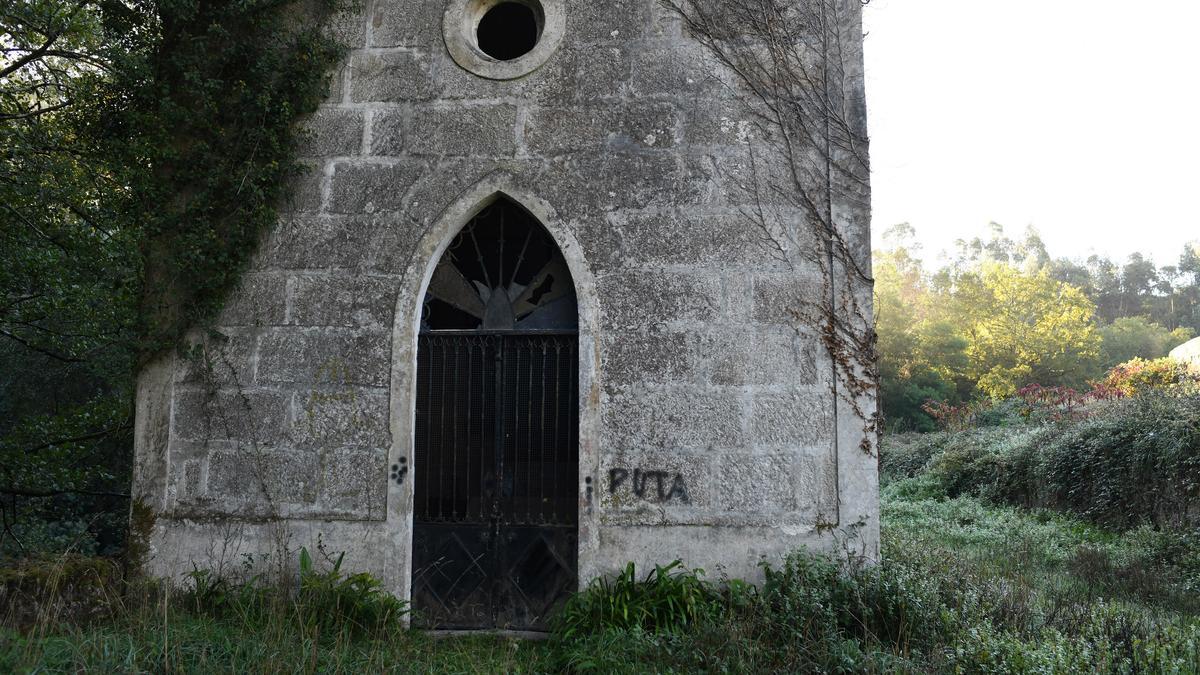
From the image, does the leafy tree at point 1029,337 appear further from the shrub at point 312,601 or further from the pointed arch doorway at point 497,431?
the shrub at point 312,601

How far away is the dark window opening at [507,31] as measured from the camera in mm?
6270

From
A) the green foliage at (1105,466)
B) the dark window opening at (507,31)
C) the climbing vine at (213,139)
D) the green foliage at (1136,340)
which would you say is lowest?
the green foliage at (1105,466)

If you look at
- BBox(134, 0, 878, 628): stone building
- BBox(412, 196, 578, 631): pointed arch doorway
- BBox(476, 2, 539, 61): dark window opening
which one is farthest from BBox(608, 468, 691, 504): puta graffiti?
BBox(476, 2, 539, 61): dark window opening

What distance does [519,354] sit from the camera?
568 cm

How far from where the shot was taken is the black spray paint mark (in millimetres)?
5336

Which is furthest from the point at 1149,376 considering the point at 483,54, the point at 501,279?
the point at 483,54

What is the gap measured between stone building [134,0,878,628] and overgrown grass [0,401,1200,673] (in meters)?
0.26

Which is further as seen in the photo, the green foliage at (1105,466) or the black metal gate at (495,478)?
the green foliage at (1105,466)

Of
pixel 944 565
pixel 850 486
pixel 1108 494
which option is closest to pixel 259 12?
pixel 850 486

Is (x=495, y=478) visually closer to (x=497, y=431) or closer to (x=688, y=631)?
(x=497, y=431)

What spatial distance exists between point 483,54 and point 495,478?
2991 millimetres

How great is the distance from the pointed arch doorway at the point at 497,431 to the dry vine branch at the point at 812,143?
1612 millimetres

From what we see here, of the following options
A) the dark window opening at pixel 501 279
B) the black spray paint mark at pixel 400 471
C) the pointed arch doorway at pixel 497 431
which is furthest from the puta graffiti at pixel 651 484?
the black spray paint mark at pixel 400 471

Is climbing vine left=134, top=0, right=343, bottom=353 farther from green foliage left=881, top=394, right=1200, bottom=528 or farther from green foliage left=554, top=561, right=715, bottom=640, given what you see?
green foliage left=881, top=394, right=1200, bottom=528
